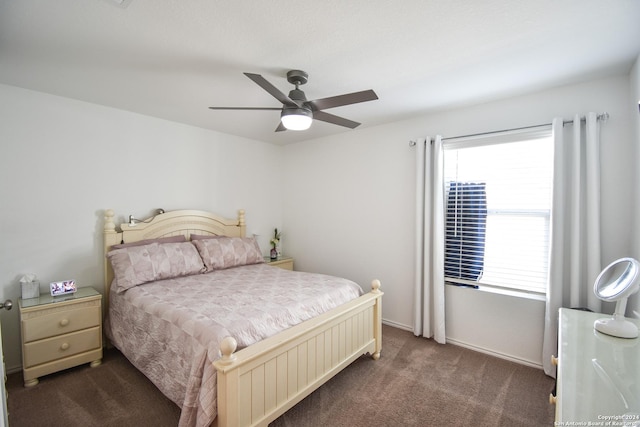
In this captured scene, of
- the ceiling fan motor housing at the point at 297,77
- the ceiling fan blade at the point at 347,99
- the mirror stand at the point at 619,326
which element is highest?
the ceiling fan motor housing at the point at 297,77

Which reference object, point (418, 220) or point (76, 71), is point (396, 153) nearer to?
point (418, 220)

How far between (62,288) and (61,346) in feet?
1.56

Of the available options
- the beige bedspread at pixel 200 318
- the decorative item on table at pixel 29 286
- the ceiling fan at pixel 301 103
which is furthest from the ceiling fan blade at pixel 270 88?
the decorative item on table at pixel 29 286

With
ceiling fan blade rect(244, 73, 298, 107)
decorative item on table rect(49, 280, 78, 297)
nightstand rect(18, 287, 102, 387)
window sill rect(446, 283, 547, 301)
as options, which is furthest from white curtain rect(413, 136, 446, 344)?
decorative item on table rect(49, 280, 78, 297)

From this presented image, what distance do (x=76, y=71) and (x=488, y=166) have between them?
3.59m

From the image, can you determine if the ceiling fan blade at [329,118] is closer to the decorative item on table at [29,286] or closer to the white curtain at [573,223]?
the white curtain at [573,223]

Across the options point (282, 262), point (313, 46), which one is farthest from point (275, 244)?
point (313, 46)

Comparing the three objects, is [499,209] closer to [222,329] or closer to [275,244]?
[222,329]

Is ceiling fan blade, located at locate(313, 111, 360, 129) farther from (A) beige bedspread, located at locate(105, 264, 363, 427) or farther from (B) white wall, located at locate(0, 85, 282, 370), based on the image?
(B) white wall, located at locate(0, 85, 282, 370)

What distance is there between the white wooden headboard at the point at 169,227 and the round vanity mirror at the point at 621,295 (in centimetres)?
359

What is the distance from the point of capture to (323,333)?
221 centimetres

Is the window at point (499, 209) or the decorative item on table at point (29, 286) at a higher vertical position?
the window at point (499, 209)

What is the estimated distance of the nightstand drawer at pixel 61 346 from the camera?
2.31m

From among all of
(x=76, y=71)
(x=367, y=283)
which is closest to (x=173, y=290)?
(x=76, y=71)
